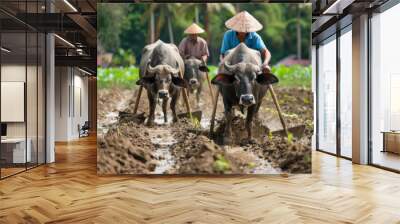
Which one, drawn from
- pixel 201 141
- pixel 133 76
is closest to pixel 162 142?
pixel 201 141

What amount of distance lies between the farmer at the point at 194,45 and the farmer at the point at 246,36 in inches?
14.7

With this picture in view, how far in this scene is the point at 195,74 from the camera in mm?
6957

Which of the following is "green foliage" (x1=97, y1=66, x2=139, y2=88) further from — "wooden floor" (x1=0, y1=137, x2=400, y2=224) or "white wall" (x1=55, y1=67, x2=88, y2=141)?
"white wall" (x1=55, y1=67, x2=88, y2=141)

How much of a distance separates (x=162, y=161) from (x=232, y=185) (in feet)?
4.42

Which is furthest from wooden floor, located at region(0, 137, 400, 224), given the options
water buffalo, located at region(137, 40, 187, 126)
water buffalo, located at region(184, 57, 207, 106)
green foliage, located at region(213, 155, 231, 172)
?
water buffalo, located at region(184, 57, 207, 106)

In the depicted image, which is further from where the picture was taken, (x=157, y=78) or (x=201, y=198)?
(x=157, y=78)

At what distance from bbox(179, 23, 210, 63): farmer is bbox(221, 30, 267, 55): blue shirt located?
1.21 ft

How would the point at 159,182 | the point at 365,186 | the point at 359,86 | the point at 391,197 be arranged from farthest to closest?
the point at 359,86, the point at 159,182, the point at 365,186, the point at 391,197

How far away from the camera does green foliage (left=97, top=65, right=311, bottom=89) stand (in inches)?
271

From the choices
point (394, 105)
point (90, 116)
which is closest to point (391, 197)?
point (394, 105)

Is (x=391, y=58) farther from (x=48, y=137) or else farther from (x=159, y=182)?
(x=48, y=137)

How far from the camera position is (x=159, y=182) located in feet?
21.6

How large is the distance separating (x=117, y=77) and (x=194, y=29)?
1565mm

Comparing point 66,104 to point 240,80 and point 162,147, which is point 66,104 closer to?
point 162,147
